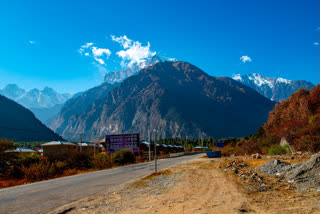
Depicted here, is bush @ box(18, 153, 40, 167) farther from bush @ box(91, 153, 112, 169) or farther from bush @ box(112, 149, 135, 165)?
bush @ box(112, 149, 135, 165)

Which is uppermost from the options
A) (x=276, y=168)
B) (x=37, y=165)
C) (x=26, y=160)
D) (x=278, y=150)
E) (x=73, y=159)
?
(x=276, y=168)

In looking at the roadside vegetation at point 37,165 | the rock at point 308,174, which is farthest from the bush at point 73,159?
the rock at point 308,174

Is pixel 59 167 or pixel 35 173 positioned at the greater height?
pixel 35 173

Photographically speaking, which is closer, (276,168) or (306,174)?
(306,174)

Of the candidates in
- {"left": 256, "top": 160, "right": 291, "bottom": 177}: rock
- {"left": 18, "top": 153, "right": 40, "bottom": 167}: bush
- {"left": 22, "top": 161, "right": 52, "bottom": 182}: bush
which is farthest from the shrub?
{"left": 256, "top": 160, "right": 291, "bottom": 177}: rock

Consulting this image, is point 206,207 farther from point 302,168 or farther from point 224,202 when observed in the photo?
point 302,168

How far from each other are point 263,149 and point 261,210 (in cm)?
3043

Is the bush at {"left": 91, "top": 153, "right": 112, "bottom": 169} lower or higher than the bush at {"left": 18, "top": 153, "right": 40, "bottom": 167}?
lower

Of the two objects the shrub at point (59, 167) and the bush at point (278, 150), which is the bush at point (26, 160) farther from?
the bush at point (278, 150)

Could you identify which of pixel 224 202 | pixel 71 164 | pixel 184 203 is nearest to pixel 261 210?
pixel 224 202

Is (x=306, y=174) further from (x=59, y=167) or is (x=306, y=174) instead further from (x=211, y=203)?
(x=59, y=167)

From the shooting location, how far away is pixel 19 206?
768 cm

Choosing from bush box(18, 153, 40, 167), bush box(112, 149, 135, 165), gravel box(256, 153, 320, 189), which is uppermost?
gravel box(256, 153, 320, 189)

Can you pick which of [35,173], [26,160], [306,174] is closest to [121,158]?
[26,160]
